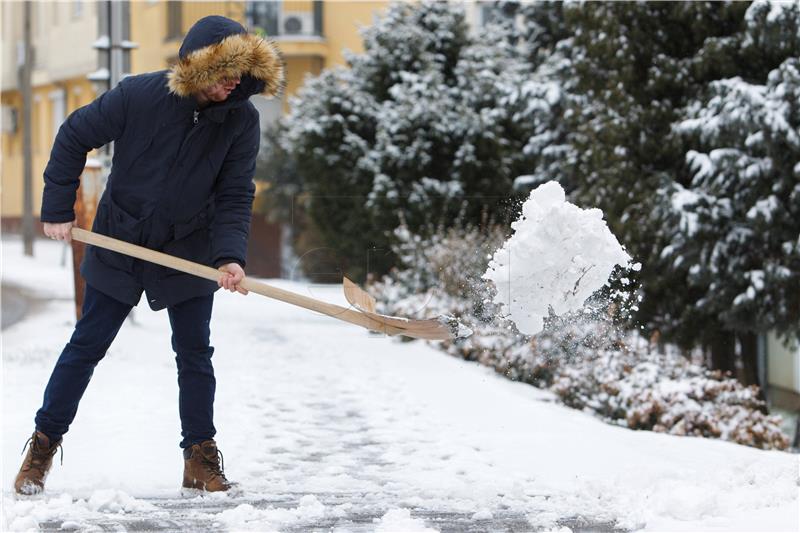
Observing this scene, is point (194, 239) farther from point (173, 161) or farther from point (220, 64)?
point (220, 64)

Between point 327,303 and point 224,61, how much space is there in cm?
102

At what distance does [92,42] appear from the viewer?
24047mm

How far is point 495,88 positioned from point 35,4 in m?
20.6

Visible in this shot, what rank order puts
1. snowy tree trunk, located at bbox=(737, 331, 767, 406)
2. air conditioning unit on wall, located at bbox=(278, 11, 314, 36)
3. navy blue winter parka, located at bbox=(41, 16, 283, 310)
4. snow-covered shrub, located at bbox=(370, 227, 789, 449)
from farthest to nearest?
1. air conditioning unit on wall, located at bbox=(278, 11, 314, 36)
2. snowy tree trunk, located at bbox=(737, 331, 767, 406)
3. snow-covered shrub, located at bbox=(370, 227, 789, 449)
4. navy blue winter parka, located at bbox=(41, 16, 283, 310)

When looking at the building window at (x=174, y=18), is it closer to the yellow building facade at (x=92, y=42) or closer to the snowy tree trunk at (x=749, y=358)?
the yellow building facade at (x=92, y=42)

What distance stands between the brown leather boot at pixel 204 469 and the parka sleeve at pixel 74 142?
1.01m

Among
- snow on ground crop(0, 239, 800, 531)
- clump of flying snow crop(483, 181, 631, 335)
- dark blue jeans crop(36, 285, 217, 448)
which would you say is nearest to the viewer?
snow on ground crop(0, 239, 800, 531)

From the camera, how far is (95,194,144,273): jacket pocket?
422 centimetres

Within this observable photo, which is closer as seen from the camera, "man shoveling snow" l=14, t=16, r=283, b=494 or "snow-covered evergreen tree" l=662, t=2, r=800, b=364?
"man shoveling snow" l=14, t=16, r=283, b=494

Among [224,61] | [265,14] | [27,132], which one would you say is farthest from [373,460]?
[27,132]

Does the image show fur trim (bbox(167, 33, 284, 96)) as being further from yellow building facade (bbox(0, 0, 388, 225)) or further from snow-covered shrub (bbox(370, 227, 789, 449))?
yellow building facade (bbox(0, 0, 388, 225))

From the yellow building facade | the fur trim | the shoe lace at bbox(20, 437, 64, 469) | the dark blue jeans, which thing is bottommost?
the shoe lace at bbox(20, 437, 64, 469)

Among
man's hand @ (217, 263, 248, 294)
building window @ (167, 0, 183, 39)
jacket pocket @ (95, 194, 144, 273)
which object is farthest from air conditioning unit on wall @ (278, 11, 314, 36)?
man's hand @ (217, 263, 248, 294)

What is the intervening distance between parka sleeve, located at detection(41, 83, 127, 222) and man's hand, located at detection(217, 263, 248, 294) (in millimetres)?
629
